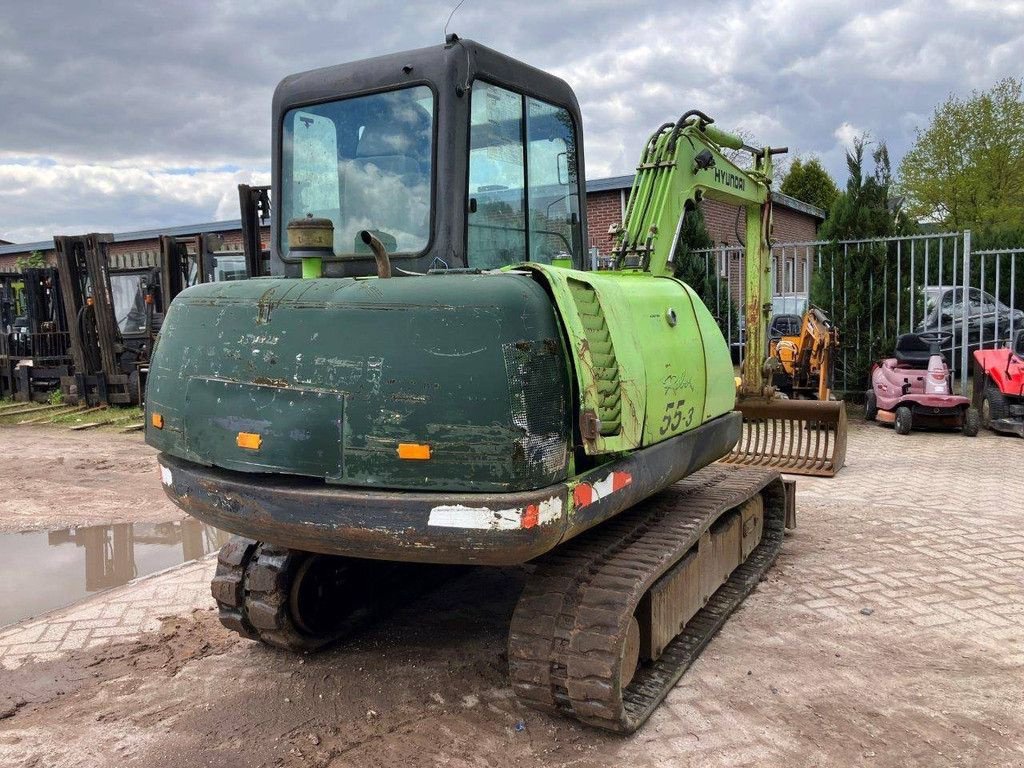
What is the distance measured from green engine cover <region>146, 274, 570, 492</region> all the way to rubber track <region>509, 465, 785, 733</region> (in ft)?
1.99

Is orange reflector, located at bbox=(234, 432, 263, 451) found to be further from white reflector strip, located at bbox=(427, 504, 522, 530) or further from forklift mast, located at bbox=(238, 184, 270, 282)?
forklift mast, located at bbox=(238, 184, 270, 282)

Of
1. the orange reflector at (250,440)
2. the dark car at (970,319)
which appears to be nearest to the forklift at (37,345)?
the orange reflector at (250,440)

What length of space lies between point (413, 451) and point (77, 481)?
6.78 m

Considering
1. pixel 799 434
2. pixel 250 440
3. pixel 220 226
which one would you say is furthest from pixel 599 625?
pixel 220 226

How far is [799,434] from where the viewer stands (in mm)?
7816

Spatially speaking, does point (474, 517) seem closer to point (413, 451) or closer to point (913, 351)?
point (413, 451)

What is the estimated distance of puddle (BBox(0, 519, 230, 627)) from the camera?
17.4ft

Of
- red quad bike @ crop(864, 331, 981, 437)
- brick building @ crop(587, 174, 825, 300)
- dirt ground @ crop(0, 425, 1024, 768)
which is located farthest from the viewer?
brick building @ crop(587, 174, 825, 300)

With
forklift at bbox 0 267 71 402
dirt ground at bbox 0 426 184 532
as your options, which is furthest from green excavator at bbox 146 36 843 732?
forklift at bbox 0 267 71 402

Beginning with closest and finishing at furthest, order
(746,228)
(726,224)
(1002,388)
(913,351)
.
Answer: (746,228) → (1002,388) → (913,351) → (726,224)

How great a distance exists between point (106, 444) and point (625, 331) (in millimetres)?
8903

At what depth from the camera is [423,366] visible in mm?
2818

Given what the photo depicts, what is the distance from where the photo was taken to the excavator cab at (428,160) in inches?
136

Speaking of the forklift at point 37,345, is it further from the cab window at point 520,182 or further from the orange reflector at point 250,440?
the orange reflector at point 250,440
